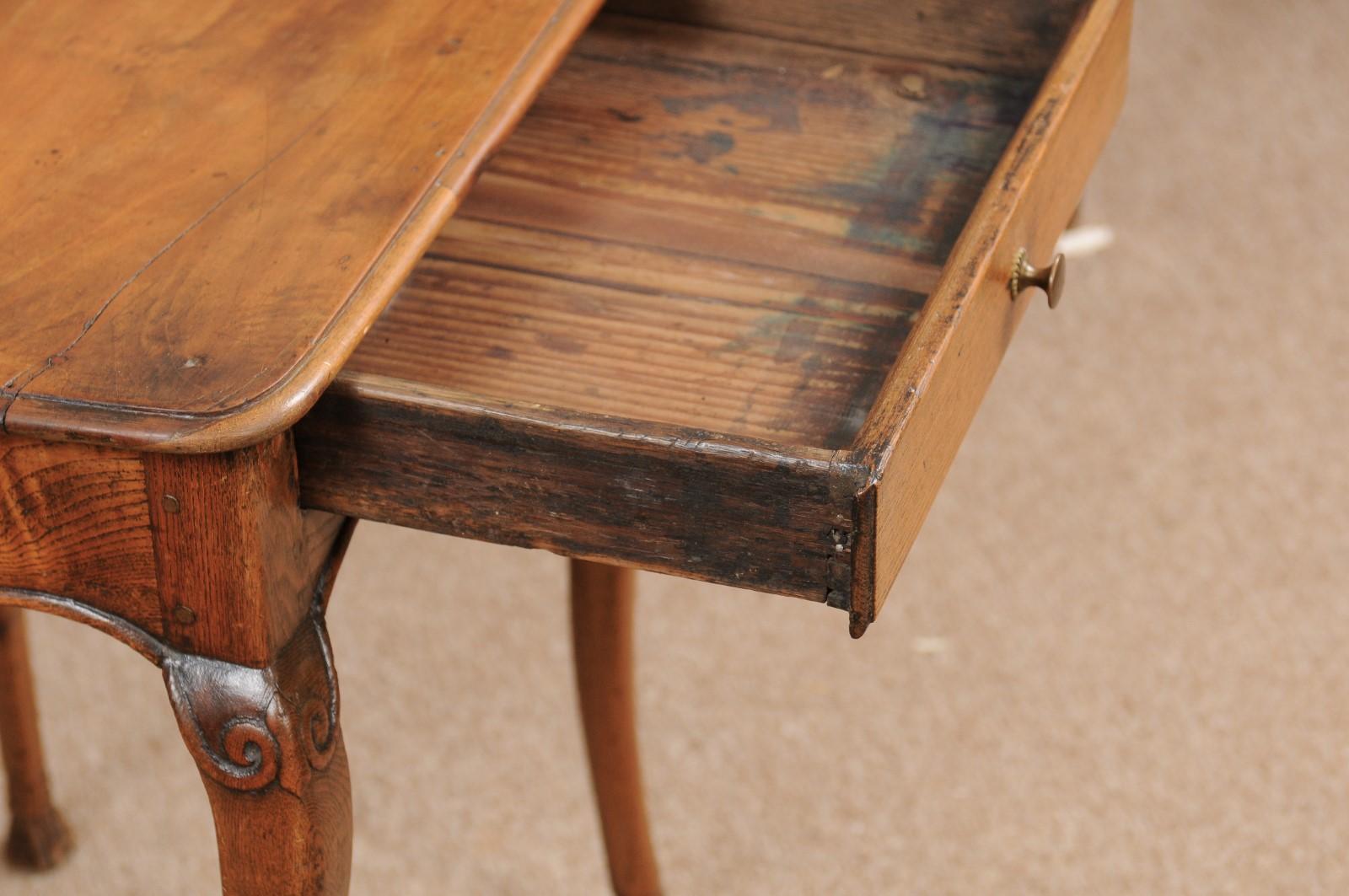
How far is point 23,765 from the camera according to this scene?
3.97 feet

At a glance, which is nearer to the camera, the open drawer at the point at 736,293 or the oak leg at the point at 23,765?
the open drawer at the point at 736,293

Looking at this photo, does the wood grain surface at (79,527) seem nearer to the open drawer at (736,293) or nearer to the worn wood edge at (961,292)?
the open drawer at (736,293)

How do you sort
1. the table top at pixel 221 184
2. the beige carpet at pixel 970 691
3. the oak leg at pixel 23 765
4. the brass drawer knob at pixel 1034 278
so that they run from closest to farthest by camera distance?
the table top at pixel 221 184 < the brass drawer knob at pixel 1034 278 < the oak leg at pixel 23 765 < the beige carpet at pixel 970 691

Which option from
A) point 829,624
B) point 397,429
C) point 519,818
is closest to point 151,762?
point 519,818

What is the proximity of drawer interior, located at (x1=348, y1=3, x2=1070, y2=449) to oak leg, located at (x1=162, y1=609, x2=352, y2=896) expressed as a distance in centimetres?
14

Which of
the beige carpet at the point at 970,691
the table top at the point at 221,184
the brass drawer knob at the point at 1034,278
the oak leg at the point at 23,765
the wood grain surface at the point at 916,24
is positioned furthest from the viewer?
the beige carpet at the point at 970,691

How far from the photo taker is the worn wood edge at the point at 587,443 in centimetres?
60

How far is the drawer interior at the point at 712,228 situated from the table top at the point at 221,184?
0.10 metres

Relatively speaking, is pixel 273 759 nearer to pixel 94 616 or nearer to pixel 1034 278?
pixel 94 616

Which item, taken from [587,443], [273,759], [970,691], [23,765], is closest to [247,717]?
[273,759]

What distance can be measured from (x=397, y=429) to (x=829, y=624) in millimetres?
814

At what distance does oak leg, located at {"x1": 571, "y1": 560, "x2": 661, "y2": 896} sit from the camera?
104cm

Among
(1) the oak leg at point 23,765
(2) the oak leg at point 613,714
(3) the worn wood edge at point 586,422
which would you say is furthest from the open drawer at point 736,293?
(1) the oak leg at point 23,765

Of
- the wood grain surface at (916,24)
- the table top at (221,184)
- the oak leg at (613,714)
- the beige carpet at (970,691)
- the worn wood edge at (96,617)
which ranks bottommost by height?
the beige carpet at (970,691)
